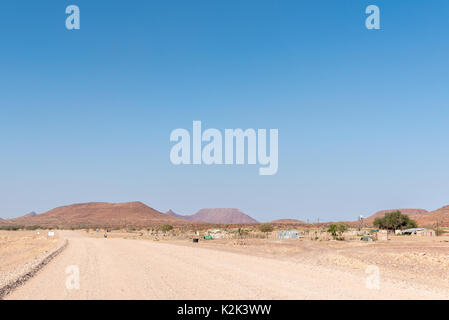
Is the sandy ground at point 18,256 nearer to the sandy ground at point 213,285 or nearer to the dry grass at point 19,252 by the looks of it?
the dry grass at point 19,252

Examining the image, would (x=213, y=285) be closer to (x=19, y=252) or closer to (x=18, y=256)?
(x=18, y=256)

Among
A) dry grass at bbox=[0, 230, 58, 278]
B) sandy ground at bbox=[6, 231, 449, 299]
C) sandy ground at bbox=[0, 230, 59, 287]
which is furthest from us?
dry grass at bbox=[0, 230, 58, 278]

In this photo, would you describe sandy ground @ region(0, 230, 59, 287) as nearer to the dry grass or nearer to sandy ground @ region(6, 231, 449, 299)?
the dry grass

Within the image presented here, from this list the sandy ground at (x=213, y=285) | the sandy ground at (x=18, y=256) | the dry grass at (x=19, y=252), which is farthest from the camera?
the dry grass at (x=19, y=252)

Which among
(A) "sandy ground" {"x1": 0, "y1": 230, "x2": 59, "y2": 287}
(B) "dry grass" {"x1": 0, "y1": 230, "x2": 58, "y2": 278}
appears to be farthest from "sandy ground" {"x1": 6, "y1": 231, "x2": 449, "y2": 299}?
(B) "dry grass" {"x1": 0, "y1": 230, "x2": 58, "y2": 278}

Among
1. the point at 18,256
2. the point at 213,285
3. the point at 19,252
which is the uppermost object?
the point at 213,285

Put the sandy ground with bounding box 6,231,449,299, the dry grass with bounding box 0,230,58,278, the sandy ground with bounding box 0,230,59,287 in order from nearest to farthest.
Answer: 1. the sandy ground with bounding box 6,231,449,299
2. the sandy ground with bounding box 0,230,59,287
3. the dry grass with bounding box 0,230,58,278

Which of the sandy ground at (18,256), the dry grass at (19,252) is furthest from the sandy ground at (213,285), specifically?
the dry grass at (19,252)

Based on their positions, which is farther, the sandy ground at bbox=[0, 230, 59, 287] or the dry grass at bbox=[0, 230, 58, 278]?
the dry grass at bbox=[0, 230, 58, 278]

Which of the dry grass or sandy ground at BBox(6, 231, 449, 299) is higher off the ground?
sandy ground at BBox(6, 231, 449, 299)

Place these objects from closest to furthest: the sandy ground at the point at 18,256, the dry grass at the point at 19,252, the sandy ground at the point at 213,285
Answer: the sandy ground at the point at 213,285
the sandy ground at the point at 18,256
the dry grass at the point at 19,252

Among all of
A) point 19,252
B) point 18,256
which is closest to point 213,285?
point 18,256

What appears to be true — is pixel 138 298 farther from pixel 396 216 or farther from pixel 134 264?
pixel 396 216
